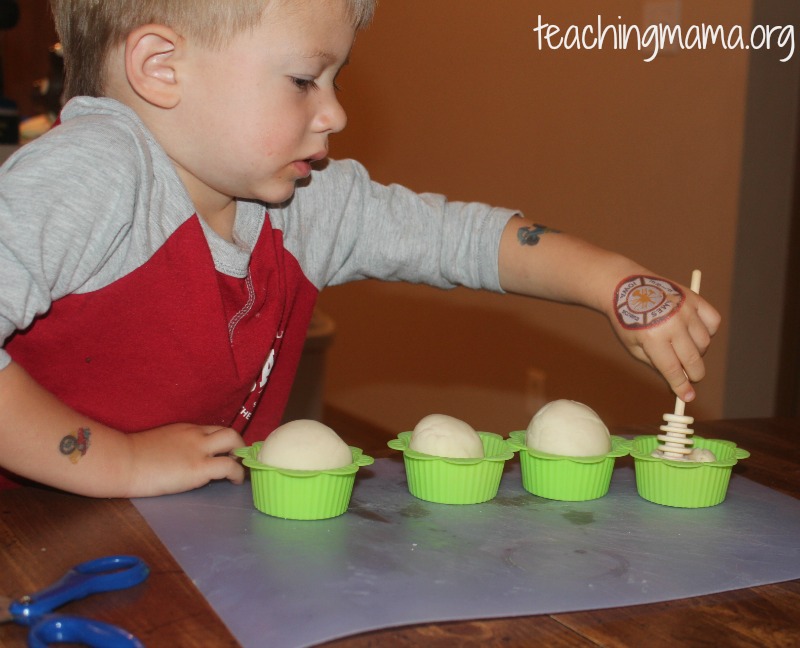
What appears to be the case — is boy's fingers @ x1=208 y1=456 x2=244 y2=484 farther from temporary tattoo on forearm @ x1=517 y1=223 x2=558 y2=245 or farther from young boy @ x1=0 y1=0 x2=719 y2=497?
temporary tattoo on forearm @ x1=517 y1=223 x2=558 y2=245

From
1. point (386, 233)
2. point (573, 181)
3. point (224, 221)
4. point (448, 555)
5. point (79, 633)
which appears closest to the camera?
point (79, 633)

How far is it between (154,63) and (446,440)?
429 mm

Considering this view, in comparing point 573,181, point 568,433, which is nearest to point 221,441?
point 568,433

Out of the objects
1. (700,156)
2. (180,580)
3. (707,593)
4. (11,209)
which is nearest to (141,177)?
(11,209)

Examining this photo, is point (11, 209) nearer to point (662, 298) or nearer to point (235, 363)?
point (235, 363)

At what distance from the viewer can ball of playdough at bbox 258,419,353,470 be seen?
2.41 feet

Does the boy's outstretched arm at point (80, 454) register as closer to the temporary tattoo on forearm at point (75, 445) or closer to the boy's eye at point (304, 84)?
the temporary tattoo on forearm at point (75, 445)

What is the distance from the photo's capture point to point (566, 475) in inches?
30.8

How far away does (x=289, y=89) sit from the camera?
88 centimetres

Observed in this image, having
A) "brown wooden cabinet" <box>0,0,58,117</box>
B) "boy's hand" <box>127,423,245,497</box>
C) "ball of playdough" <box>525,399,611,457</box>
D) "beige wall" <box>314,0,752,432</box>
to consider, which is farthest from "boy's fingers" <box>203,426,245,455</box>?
"brown wooden cabinet" <box>0,0,58,117</box>

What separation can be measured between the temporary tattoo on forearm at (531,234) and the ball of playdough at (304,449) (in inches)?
16.0

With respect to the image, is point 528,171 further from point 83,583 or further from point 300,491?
point 83,583

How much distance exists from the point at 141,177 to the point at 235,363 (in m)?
0.21

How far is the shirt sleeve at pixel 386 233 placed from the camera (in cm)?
111
